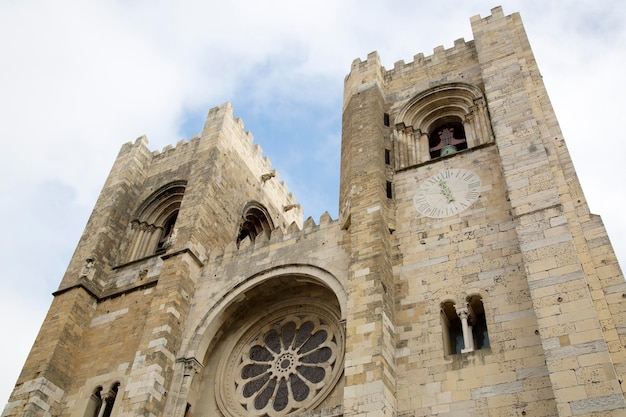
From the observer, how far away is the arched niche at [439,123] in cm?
1408

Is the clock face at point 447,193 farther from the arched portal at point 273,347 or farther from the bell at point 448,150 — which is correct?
the arched portal at point 273,347

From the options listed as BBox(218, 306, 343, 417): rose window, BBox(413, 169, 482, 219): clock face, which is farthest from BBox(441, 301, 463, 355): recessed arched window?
BBox(218, 306, 343, 417): rose window

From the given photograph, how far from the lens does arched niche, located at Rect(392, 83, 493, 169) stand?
46.2 ft

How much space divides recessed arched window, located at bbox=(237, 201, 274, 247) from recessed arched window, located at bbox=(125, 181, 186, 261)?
187cm

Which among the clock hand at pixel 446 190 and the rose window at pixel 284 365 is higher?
the clock hand at pixel 446 190

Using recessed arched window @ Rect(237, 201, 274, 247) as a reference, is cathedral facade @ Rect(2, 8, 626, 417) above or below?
below

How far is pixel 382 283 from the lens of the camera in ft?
34.9

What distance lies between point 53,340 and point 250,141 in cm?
842

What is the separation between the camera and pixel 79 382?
13.2 metres

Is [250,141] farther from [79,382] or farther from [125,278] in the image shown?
[79,382]

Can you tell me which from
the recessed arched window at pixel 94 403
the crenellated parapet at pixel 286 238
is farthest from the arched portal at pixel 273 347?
the recessed arched window at pixel 94 403

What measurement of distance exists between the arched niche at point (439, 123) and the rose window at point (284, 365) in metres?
3.85

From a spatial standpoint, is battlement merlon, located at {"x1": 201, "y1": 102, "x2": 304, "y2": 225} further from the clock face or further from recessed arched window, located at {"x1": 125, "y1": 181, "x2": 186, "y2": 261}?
the clock face

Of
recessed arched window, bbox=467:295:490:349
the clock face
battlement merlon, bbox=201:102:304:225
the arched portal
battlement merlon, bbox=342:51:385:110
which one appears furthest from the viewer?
battlement merlon, bbox=201:102:304:225
